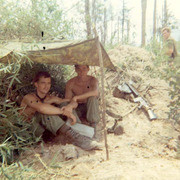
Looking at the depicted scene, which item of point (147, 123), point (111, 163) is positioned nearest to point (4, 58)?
point (111, 163)

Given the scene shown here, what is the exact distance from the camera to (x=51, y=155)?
105 inches

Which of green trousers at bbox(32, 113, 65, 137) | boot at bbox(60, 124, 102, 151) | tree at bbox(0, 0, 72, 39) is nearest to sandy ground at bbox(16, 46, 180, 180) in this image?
boot at bbox(60, 124, 102, 151)

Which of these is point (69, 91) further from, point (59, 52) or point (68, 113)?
point (59, 52)

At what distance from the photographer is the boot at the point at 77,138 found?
9.68 ft

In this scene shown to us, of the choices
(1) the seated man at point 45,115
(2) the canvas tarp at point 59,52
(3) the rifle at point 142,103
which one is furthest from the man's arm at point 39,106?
(3) the rifle at point 142,103

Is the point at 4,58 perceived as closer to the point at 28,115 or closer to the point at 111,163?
the point at 28,115

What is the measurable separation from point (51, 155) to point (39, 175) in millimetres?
796

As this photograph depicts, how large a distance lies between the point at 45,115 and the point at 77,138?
2.10 feet

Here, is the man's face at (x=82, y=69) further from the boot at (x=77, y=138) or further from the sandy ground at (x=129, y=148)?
the boot at (x=77, y=138)

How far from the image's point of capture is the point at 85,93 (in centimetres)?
347

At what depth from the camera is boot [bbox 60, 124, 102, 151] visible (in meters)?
2.95

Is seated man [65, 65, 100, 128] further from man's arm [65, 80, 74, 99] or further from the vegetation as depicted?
the vegetation

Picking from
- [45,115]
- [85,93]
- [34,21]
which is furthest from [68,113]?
[34,21]

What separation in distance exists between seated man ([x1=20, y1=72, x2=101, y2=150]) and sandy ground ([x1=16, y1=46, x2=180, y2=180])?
0.20 metres
